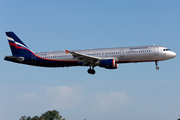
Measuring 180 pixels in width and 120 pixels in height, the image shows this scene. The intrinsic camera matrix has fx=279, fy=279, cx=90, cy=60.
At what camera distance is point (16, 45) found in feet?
187

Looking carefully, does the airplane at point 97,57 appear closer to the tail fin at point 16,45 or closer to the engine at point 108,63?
the engine at point 108,63

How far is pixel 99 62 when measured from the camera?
164ft

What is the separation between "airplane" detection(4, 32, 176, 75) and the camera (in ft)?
162

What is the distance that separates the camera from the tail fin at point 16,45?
56.2 metres

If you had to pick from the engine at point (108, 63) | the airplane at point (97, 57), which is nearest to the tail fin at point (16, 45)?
the airplane at point (97, 57)

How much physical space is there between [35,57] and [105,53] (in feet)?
45.6

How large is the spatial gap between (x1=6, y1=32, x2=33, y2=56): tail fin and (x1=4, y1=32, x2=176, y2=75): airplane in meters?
0.54

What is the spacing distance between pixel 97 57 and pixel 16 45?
1771 cm

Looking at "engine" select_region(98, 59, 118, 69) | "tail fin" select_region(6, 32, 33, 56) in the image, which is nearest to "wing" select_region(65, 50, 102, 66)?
"engine" select_region(98, 59, 118, 69)

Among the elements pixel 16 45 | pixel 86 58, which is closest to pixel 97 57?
pixel 86 58

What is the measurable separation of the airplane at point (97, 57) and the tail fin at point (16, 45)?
0.54 metres

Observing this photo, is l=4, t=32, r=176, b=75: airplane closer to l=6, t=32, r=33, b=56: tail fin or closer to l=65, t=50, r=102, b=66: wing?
l=65, t=50, r=102, b=66: wing

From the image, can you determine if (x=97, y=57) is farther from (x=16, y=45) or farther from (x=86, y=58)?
(x=16, y=45)

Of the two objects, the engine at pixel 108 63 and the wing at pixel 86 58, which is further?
the engine at pixel 108 63
